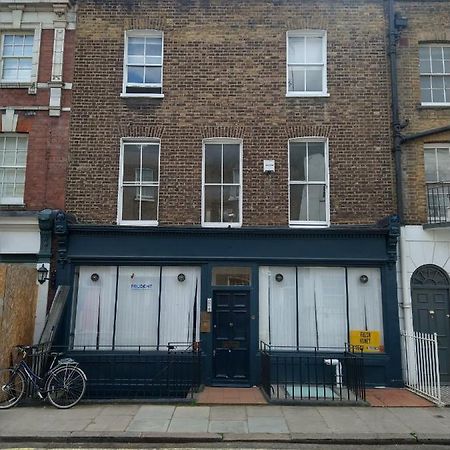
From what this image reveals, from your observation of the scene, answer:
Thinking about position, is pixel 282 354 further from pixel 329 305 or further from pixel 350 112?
pixel 350 112

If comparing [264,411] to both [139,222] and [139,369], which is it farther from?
[139,222]

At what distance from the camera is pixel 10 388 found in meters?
9.66

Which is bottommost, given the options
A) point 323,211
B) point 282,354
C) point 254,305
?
point 282,354

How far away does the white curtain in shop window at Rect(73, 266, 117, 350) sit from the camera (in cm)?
1194

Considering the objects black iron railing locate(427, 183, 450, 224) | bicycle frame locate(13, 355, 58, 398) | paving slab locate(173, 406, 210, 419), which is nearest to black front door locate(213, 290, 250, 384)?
paving slab locate(173, 406, 210, 419)

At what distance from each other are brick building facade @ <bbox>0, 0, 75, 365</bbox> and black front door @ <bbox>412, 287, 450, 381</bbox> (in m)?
9.25

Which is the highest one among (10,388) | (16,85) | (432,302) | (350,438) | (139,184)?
(16,85)

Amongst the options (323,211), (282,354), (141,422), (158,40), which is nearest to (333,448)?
(141,422)

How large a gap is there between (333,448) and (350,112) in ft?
27.7

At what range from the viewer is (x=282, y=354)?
38.4 ft

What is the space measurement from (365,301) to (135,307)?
5.78m

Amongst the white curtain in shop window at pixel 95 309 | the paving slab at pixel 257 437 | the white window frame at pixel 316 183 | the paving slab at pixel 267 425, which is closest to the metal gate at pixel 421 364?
the white window frame at pixel 316 183

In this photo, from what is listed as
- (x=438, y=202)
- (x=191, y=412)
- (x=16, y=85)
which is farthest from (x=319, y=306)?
(x=16, y=85)

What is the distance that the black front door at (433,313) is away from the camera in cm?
1194
